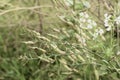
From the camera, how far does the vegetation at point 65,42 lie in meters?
1.67

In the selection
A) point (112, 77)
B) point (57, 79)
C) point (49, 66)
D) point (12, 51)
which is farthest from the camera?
point (12, 51)

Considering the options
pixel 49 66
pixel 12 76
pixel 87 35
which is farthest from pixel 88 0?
pixel 12 76

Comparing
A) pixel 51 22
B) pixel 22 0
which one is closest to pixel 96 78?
pixel 51 22

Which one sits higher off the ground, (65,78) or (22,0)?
(22,0)

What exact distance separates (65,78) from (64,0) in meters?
0.57

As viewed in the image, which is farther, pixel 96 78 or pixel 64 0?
pixel 96 78

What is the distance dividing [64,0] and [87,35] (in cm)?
22

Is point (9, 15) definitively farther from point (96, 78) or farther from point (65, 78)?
point (96, 78)

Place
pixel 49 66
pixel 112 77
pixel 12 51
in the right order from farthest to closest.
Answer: pixel 12 51 < pixel 49 66 < pixel 112 77

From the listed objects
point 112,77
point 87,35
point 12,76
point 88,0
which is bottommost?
point 12,76

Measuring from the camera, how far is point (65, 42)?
5.27 ft

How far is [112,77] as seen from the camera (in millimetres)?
1931

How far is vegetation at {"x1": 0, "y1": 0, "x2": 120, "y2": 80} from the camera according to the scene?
5.47ft

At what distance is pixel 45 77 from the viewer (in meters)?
2.36
